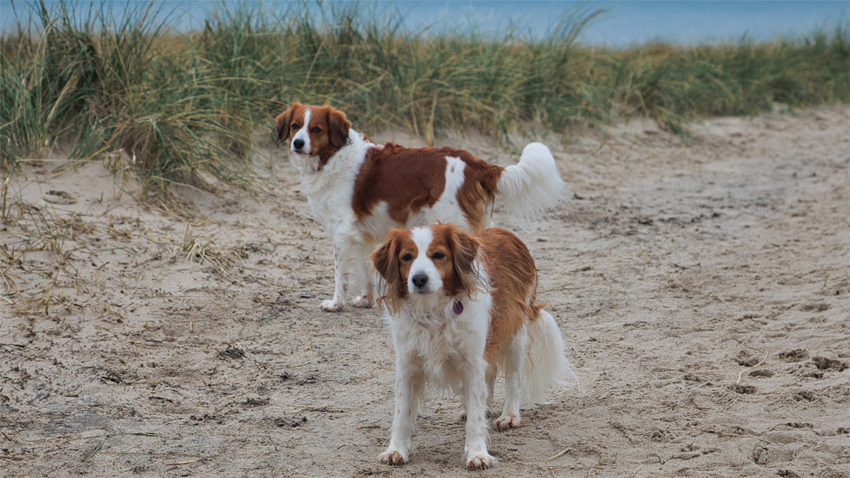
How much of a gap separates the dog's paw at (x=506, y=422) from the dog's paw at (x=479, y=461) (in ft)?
1.52

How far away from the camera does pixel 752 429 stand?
349cm

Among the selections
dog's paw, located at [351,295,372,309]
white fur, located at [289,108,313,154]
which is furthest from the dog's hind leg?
white fur, located at [289,108,313,154]

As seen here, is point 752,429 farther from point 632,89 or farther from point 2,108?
point 632,89

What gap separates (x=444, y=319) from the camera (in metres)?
3.43

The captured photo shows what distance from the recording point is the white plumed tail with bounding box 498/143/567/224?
565 centimetres

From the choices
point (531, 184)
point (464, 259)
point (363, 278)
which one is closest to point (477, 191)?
point (531, 184)

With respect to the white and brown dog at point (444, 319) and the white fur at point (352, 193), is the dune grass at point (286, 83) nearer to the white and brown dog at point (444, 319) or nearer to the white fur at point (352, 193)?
the white fur at point (352, 193)

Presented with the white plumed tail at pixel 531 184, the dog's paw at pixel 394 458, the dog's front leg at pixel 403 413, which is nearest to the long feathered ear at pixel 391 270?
the dog's front leg at pixel 403 413

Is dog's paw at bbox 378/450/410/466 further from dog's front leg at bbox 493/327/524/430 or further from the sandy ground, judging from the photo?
dog's front leg at bbox 493/327/524/430

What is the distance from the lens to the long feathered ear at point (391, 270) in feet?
11.3

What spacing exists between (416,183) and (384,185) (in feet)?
0.93

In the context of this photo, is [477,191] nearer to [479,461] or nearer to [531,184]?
[531,184]

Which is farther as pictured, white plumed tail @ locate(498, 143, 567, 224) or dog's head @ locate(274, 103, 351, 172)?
dog's head @ locate(274, 103, 351, 172)

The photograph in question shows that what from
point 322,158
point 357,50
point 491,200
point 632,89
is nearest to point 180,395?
point 322,158
